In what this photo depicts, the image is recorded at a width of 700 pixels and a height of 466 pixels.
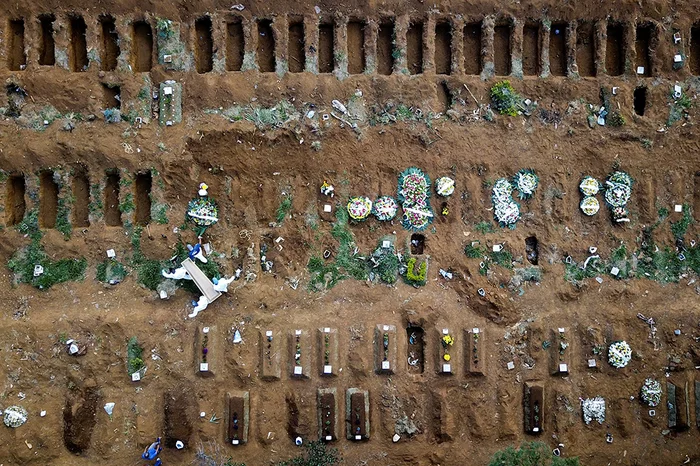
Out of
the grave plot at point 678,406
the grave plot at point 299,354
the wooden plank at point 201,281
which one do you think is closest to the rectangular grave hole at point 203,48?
the wooden plank at point 201,281

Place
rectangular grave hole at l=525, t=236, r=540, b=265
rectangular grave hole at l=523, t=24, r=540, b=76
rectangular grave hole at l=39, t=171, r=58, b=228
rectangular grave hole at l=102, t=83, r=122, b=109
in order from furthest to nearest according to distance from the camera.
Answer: rectangular grave hole at l=523, t=24, r=540, b=76
rectangular grave hole at l=525, t=236, r=540, b=265
rectangular grave hole at l=39, t=171, r=58, b=228
rectangular grave hole at l=102, t=83, r=122, b=109

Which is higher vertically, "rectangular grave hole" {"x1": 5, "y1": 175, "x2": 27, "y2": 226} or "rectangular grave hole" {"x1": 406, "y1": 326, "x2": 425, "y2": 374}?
"rectangular grave hole" {"x1": 5, "y1": 175, "x2": 27, "y2": 226}

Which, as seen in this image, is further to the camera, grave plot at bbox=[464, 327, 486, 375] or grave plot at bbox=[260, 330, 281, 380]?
grave plot at bbox=[464, 327, 486, 375]

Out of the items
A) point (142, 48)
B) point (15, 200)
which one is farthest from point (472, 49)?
point (15, 200)

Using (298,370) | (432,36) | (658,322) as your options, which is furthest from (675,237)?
(298,370)

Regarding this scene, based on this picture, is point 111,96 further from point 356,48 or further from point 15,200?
point 356,48

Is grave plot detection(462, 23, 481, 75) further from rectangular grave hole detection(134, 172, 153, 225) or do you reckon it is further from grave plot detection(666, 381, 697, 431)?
grave plot detection(666, 381, 697, 431)

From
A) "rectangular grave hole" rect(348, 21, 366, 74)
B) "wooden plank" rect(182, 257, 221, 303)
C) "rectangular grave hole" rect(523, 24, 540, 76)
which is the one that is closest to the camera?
"wooden plank" rect(182, 257, 221, 303)

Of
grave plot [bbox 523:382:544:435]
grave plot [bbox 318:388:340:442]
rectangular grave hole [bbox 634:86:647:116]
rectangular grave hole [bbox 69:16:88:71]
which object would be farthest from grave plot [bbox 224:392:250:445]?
rectangular grave hole [bbox 634:86:647:116]
